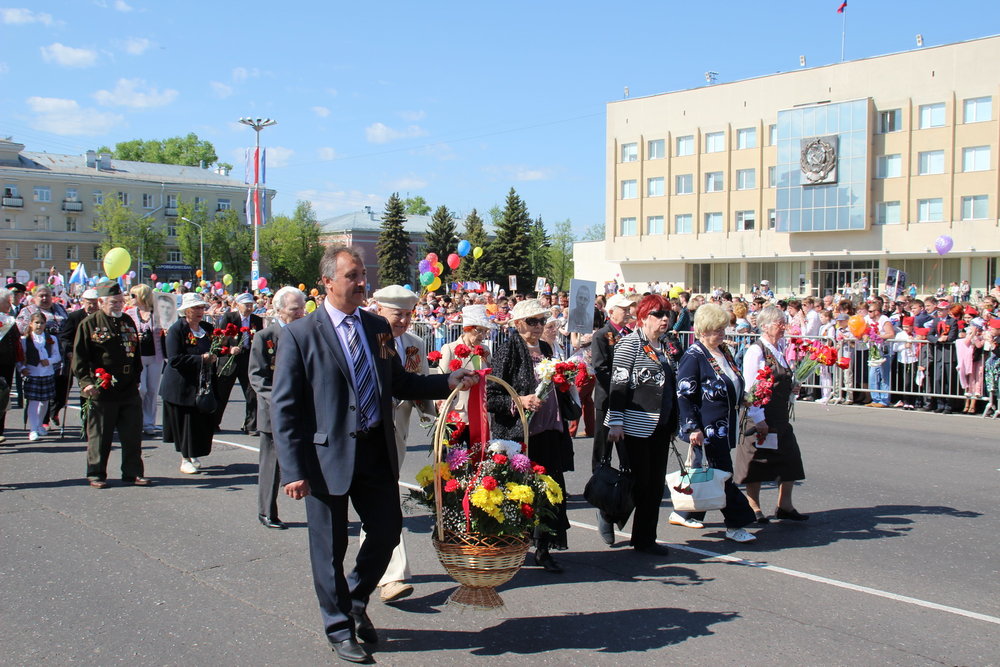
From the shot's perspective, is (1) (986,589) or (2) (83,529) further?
(2) (83,529)

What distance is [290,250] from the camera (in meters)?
92.4

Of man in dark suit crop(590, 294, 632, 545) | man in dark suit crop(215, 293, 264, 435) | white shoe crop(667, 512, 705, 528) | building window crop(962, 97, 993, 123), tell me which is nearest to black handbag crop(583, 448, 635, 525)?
white shoe crop(667, 512, 705, 528)

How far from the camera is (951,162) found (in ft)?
155

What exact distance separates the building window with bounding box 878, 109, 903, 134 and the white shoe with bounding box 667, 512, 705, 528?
4844 cm

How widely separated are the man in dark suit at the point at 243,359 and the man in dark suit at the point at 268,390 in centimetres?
222

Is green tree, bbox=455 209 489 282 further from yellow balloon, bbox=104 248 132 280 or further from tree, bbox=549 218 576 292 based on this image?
yellow balloon, bbox=104 248 132 280

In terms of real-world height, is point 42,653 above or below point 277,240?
below

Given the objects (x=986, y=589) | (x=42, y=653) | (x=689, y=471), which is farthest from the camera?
(x=689, y=471)

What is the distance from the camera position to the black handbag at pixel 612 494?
234 inches

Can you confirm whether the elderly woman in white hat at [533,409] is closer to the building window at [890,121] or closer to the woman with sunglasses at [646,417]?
the woman with sunglasses at [646,417]

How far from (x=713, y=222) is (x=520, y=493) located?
55.2 meters

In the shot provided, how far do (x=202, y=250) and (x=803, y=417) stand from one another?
7376 centimetres

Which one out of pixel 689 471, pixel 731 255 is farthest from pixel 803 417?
pixel 731 255

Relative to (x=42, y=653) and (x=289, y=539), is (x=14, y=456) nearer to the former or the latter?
(x=289, y=539)
